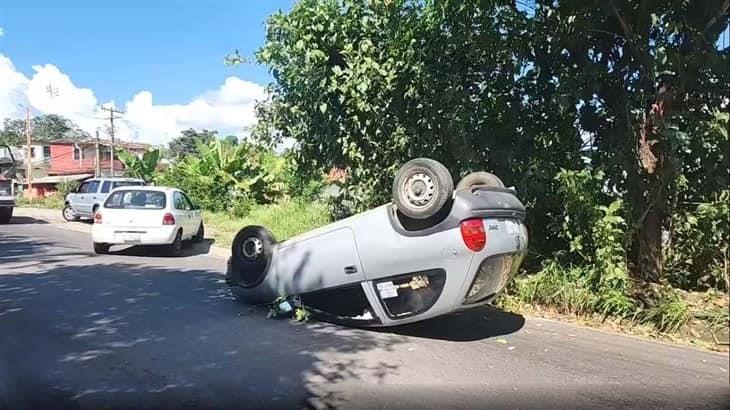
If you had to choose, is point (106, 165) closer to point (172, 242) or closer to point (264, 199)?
point (264, 199)

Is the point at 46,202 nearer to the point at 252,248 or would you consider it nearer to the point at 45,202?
the point at 45,202

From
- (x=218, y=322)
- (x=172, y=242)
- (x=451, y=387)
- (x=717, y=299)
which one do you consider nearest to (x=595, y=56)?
(x=717, y=299)

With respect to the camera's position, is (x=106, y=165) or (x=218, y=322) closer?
(x=218, y=322)

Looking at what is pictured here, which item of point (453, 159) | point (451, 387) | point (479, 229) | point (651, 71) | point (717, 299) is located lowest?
point (451, 387)

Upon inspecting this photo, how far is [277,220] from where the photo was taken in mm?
16234

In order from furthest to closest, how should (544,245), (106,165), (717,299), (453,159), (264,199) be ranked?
(106,165)
(264,199)
(453,159)
(544,245)
(717,299)

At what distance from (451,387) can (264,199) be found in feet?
61.0

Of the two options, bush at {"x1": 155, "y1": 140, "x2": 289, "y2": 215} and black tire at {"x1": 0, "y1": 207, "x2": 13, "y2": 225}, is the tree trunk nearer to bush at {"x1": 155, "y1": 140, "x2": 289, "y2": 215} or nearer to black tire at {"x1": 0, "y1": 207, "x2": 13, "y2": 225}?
bush at {"x1": 155, "y1": 140, "x2": 289, "y2": 215}

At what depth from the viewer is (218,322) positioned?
253 inches

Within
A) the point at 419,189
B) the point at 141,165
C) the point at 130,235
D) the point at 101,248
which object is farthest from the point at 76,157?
the point at 419,189

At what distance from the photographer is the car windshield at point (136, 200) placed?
41.3 ft

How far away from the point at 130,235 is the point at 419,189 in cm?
877

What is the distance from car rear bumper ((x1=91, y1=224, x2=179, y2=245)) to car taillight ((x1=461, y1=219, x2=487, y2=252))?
8793 millimetres

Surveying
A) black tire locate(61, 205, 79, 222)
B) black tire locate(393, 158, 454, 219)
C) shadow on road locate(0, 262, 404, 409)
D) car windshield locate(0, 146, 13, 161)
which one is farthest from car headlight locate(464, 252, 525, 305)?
car windshield locate(0, 146, 13, 161)
